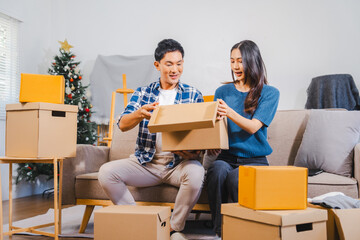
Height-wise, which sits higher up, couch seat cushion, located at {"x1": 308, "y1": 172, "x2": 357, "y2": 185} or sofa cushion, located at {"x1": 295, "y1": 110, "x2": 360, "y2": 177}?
sofa cushion, located at {"x1": 295, "y1": 110, "x2": 360, "y2": 177}

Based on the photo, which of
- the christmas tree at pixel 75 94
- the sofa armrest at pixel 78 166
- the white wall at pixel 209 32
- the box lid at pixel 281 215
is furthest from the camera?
the christmas tree at pixel 75 94

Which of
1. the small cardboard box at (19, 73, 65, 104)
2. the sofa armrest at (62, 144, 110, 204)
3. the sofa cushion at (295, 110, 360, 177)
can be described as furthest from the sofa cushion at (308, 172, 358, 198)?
the small cardboard box at (19, 73, 65, 104)

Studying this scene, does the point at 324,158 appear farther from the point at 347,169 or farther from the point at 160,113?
the point at 160,113

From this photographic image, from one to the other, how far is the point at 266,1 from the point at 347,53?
47.5 inches

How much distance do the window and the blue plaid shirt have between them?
2542mm

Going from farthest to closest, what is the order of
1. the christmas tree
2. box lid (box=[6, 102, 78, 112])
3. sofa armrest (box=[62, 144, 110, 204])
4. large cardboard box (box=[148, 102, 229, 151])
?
the christmas tree, sofa armrest (box=[62, 144, 110, 204]), box lid (box=[6, 102, 78, 112]), large cardboard box (box=[148, 102, 229, 151])

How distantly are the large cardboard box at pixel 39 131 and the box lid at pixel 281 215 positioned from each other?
3.66ft

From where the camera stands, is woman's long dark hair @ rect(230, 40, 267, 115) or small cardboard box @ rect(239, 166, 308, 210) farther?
woman's long dark hair @ rect(230, 40, 267, 115)

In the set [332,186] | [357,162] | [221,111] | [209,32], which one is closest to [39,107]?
[221,111]

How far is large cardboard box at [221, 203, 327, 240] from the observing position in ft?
3.87

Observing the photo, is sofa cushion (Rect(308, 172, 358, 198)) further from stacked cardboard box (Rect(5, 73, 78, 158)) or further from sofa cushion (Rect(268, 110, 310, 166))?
A: stacked cardboard box (Rect(5, 73, 78, 158))

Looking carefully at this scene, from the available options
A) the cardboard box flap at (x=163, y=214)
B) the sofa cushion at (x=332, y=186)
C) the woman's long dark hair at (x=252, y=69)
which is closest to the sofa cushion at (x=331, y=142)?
the sofa cushion at (x=332, y=186)

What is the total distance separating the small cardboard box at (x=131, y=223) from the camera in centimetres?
138

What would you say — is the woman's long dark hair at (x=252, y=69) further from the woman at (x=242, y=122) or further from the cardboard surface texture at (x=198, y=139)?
the cardboard surface texture at (x=198, y=139)
